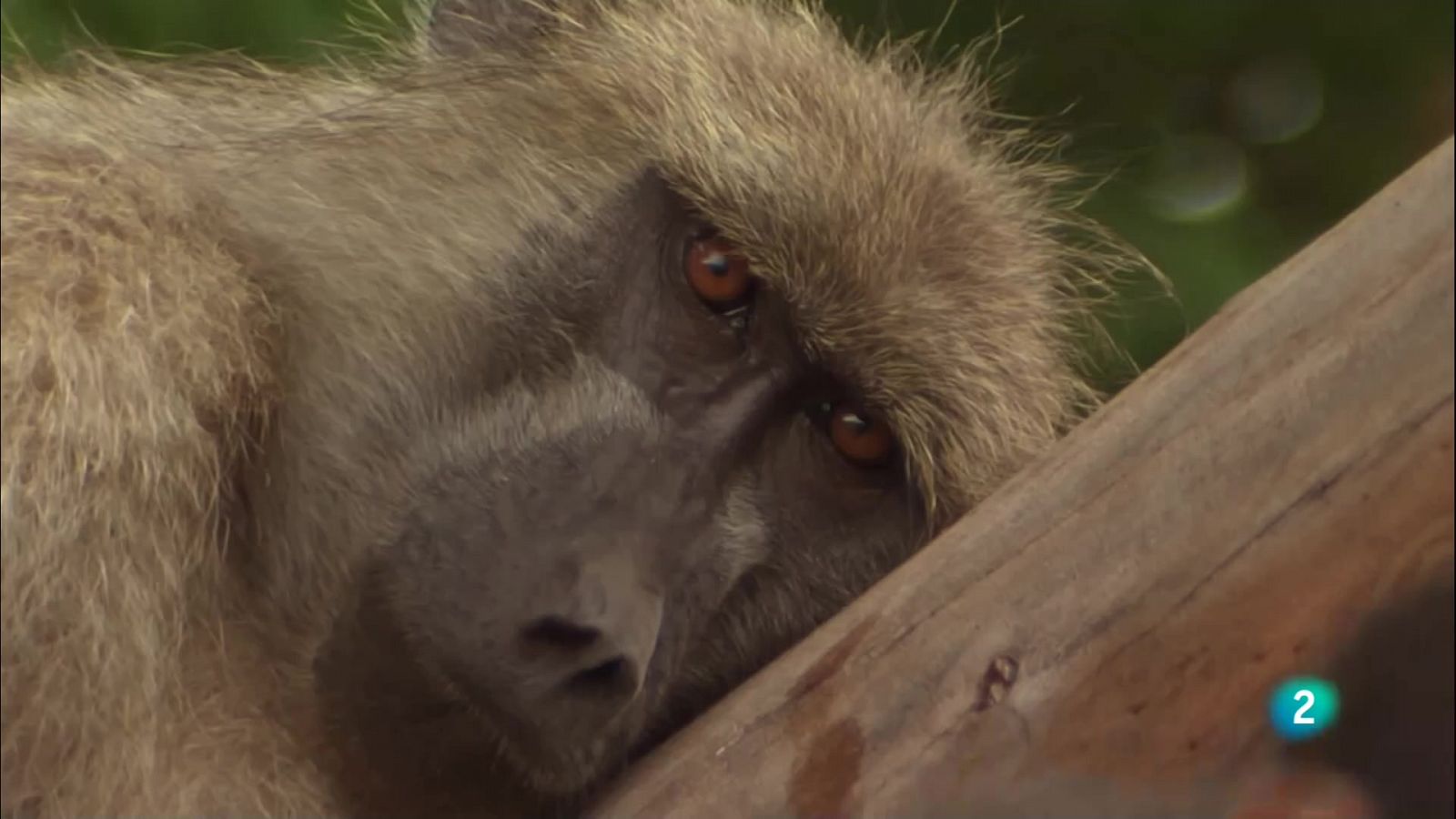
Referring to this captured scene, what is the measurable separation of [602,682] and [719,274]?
49cm

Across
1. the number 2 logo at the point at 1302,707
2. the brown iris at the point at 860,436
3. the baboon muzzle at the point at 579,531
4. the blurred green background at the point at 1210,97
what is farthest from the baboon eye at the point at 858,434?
the blurred green background at the point at 1210,97

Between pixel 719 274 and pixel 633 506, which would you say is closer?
pixel 633 506

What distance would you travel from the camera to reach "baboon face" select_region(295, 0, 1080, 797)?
53.4 inches

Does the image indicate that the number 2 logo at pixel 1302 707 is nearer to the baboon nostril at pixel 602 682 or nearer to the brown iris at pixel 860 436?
the baboon nostril at pixel 602 682

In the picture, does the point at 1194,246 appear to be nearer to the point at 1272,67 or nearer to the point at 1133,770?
the point at 1272,67

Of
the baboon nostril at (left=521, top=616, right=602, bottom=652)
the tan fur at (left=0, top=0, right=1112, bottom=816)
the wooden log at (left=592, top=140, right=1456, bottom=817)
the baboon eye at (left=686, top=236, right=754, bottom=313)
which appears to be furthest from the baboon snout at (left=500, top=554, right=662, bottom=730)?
the baboon eye at (left=686, top=236, right=754, bottom=313)

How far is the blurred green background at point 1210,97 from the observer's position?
2.70 metres

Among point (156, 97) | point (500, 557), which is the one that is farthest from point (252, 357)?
point (156, 97)

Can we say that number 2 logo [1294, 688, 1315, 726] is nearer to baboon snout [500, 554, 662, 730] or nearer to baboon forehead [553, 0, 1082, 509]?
baboon snout [500, 554, 662, 730]

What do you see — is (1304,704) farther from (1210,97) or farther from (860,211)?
(1210,97)

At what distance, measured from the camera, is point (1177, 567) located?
111cm

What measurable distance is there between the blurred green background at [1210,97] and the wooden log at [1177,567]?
58.2 inches

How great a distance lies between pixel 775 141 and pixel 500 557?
1.85ft

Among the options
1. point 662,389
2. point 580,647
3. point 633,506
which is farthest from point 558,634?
point 662,389
